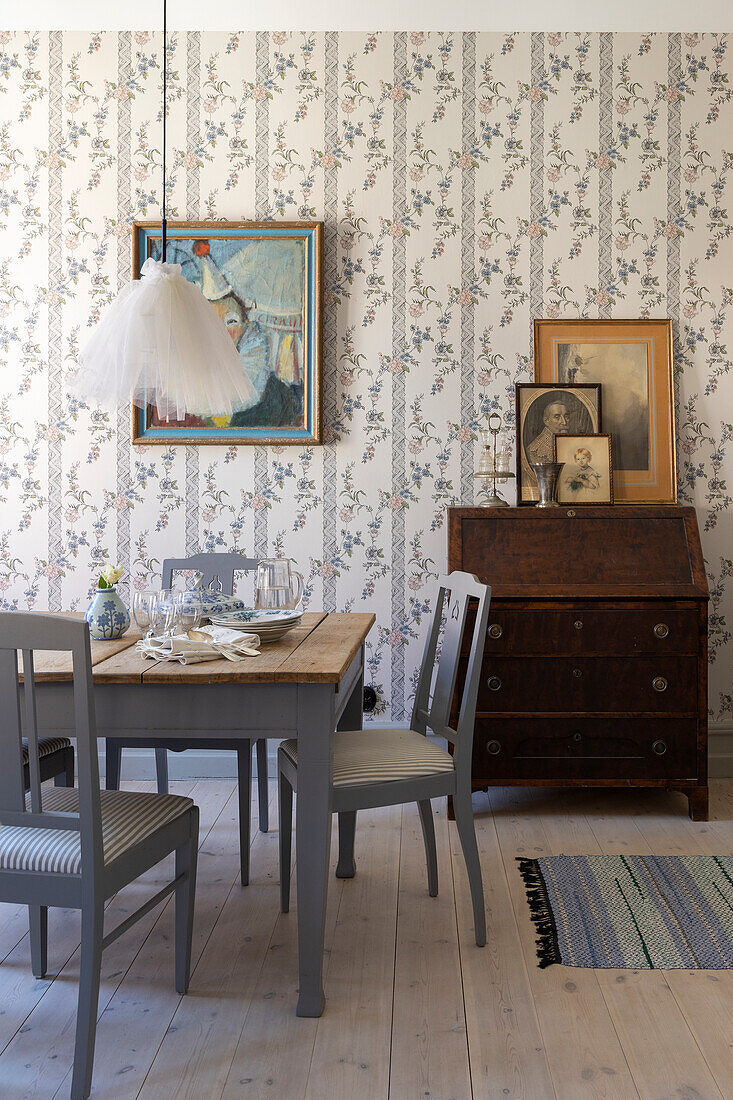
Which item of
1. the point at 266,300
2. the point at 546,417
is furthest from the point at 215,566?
the point at 546,417

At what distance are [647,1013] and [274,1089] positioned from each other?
819mm

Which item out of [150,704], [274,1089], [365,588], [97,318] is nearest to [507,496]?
[365,588]

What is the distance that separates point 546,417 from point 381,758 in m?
1.85

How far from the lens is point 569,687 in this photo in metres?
3.10

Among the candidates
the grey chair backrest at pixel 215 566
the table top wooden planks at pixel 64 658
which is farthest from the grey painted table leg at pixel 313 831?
the grey chair backrest at pixel 215 566

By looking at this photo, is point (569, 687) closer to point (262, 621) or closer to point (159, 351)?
point (262, 621)

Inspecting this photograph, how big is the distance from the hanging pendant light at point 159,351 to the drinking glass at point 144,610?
18.6 inches

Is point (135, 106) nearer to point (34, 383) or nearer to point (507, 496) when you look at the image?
point (34, 383)

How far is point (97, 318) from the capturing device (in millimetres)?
3600

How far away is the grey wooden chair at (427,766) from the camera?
2.08 meters

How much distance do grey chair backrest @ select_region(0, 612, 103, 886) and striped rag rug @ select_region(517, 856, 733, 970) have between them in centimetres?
117

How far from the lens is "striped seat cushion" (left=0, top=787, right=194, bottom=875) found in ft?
5.32

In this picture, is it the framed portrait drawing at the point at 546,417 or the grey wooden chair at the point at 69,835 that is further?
the framed portrait drawing at the point at 546,417

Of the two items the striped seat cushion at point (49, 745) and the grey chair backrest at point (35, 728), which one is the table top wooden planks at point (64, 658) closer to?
the grey chair backrest at point (35, 728)
